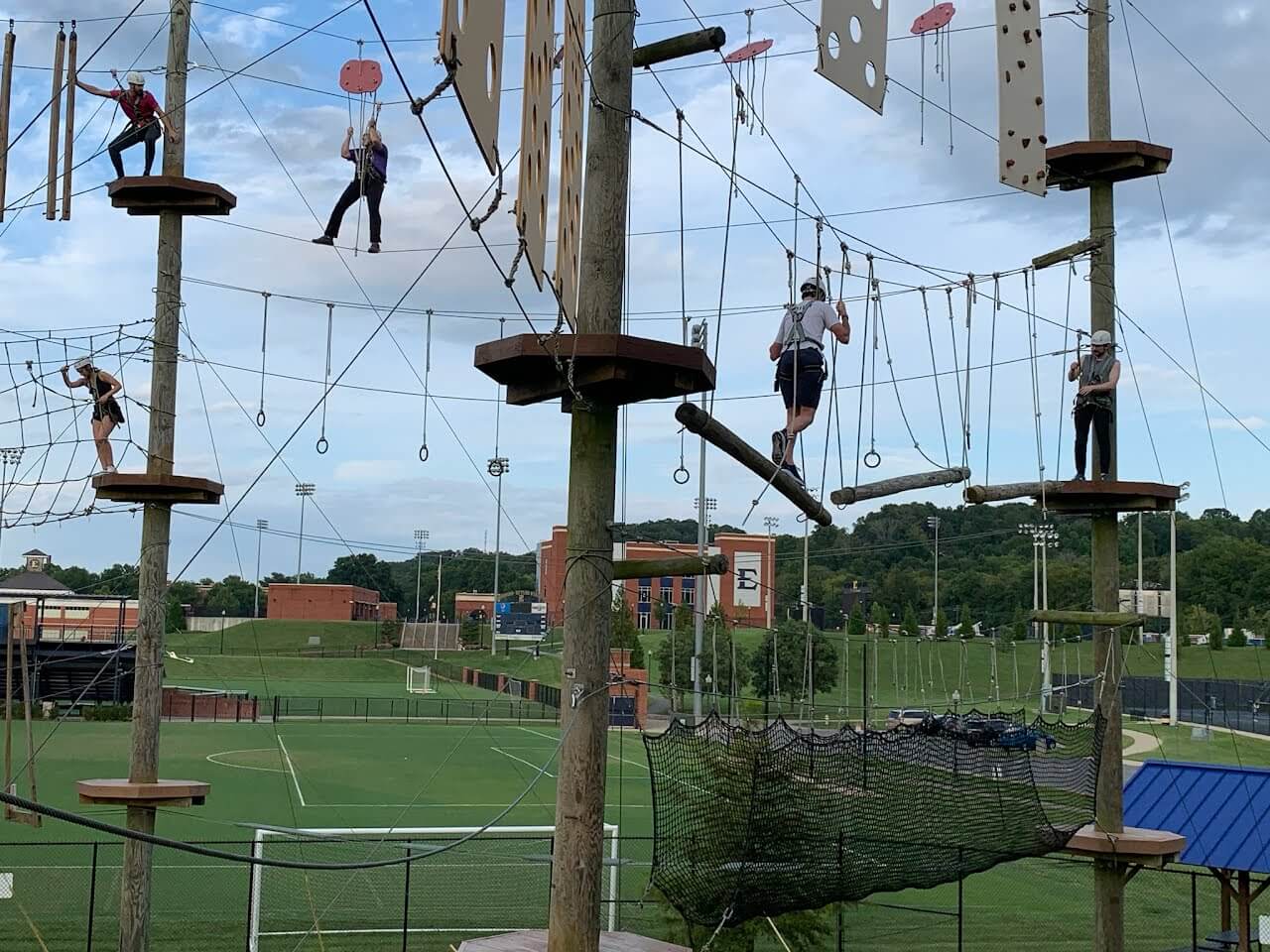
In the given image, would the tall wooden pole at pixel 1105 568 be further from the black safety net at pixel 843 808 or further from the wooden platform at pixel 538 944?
the wooden platform at pixel 538 944

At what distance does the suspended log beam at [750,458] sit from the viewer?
629cm

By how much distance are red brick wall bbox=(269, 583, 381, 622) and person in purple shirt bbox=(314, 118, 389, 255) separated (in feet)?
282

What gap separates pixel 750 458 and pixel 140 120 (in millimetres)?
7036

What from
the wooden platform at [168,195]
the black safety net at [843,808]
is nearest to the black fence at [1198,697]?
the black safety net at [843,808]

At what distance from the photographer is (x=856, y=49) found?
7.56m

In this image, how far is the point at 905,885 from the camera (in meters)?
10.2

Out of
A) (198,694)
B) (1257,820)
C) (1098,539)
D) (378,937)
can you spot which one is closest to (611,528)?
(1098,539)

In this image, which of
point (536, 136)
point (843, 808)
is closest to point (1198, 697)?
point (843, 808)

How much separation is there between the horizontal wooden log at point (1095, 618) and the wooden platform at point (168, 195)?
7.54 meters

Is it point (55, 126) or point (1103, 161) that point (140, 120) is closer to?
point (55, 126)

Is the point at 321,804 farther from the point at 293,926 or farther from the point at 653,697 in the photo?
the point at 653,697

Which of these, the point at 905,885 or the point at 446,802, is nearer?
the point at 905,885

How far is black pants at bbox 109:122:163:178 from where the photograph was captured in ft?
37.2

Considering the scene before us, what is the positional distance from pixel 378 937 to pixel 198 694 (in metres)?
38.3
